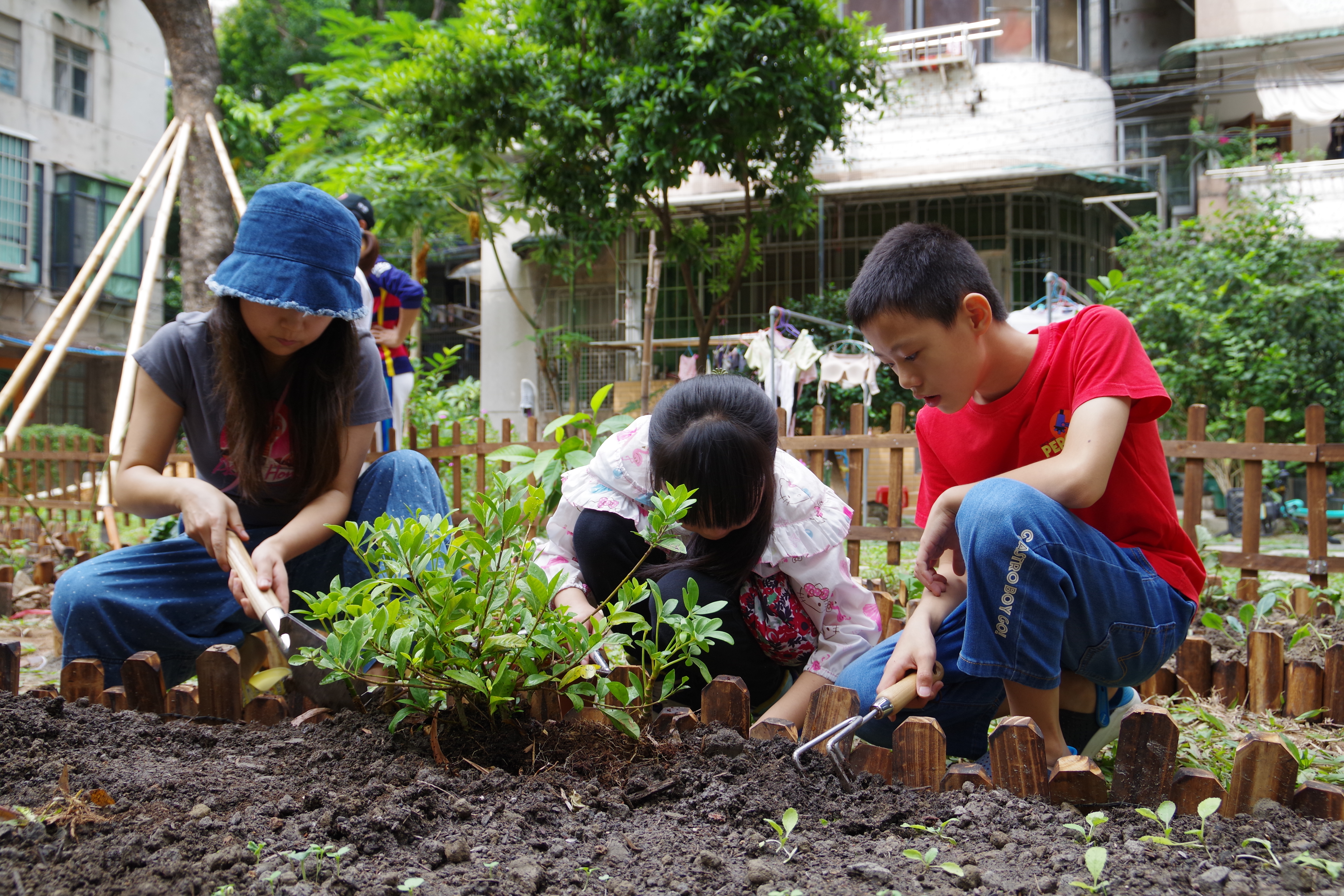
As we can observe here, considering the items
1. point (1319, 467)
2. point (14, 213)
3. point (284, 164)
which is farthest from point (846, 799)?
→ point (14, 213)

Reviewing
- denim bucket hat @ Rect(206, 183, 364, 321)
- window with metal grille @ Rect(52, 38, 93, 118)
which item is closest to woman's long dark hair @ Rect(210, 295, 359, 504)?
denim bucket hat @ Rect(206, 183, 364, 321)

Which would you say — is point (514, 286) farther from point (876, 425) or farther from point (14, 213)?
point (14, 213)

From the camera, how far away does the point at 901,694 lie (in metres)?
1.58

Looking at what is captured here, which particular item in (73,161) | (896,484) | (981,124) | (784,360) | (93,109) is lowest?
(896,484)

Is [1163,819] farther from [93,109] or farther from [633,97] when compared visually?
[93,109]

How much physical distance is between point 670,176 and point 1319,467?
189 inches

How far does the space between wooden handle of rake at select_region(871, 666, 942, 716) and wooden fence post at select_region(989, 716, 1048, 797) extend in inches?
9.6

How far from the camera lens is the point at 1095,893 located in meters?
1.02

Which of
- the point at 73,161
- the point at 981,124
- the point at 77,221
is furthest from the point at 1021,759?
the point at 73,161

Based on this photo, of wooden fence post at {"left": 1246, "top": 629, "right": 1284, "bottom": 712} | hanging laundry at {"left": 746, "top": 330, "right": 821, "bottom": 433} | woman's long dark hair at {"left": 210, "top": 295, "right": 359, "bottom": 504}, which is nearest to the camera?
woman's long dark hair at {"left": 210, "top": 295, "right": 359, "bottom": 504}

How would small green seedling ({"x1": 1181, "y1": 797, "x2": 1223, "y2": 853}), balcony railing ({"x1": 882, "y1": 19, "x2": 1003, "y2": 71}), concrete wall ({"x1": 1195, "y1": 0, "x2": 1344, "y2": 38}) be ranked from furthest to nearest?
concrete wall ({"x1": 1195, "y1": 0, "x2": 1344, "y2": 38}), balcony railing ({"x1": 882, "y1": 19, "x2": 1003, "y2": 71}), small green seedling ({"x1": 1181, "y1": 797, "x2": 1223, "y2": 853})

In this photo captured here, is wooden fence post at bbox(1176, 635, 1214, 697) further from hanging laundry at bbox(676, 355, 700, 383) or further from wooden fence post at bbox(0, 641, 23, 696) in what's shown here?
hanging laundry at bbox(676, 355, 700, 383)

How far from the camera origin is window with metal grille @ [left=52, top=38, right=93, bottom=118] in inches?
570

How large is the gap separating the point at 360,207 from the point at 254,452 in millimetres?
2216
